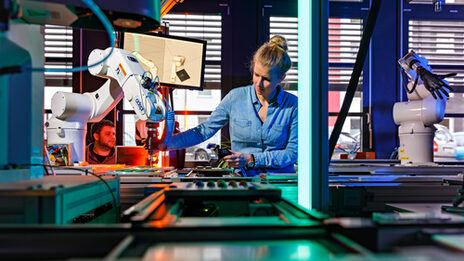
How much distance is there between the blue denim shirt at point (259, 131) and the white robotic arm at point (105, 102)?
418 mm

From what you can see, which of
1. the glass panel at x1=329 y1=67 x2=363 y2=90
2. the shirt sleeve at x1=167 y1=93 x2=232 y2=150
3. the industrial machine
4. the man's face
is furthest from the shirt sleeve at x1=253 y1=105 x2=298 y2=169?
the glass panel at x1=329 y1=67 x2=363 y2=90

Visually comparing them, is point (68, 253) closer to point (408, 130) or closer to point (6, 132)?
point (6, 132)

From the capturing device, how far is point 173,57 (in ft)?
10.2

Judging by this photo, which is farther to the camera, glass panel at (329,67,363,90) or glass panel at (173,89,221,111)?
glass panel at (329,67,363,90)

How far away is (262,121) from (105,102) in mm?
939

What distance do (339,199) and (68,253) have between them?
0.61 m

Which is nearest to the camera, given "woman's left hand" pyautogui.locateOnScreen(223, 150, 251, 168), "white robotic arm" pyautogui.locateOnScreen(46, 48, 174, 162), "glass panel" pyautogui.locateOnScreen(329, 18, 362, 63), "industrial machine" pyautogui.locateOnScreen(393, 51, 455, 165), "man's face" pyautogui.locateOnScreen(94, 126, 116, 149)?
"white robotic arm" pyautogui.locateOnScreen(46, 48, 174, 162)

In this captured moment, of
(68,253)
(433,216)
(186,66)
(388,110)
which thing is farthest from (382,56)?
(68,253)

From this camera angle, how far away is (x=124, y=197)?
1.18 meters

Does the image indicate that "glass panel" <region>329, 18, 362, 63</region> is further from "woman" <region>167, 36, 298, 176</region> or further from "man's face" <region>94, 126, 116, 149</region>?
"man's face" <region>94, 126, 116, 149</region>

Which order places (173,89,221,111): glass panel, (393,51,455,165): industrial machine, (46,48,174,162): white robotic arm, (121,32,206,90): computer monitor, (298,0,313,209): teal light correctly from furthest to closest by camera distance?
(173,89,221,111): glass panel
(121,32,206,90): computer monitor
(393,51,455,165): industrial machine
(46,48,174,162): white robotic arm
(298,0,313,209): teal light

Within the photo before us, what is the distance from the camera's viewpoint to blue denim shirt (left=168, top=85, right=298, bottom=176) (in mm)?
2090

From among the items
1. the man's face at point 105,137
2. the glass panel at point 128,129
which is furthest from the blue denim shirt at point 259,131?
the glass panel at point 128,129

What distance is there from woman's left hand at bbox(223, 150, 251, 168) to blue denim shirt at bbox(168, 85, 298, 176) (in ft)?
0.28
